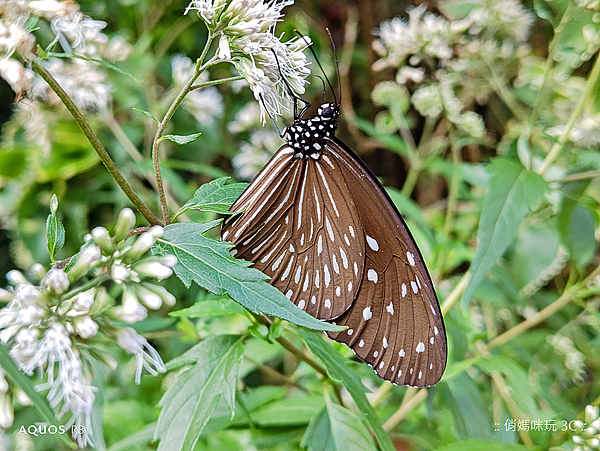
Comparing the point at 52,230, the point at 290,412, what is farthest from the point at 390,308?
the point at 52,230

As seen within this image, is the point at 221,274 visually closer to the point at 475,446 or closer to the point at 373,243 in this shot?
the point at 373,243

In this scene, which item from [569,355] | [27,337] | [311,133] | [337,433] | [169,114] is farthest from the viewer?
[569,355]

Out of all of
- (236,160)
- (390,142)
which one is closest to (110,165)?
(390,142)

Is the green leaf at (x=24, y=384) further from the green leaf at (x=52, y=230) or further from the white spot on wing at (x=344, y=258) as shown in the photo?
the white spot on wing at (x=344, y=258)

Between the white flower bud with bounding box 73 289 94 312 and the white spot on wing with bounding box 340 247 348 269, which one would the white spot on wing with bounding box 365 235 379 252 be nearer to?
the white spot on wing with bounding box 340 247 348 269

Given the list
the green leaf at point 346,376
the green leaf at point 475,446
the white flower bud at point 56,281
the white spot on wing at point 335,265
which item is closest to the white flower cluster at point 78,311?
the white flower bud at point 56,281

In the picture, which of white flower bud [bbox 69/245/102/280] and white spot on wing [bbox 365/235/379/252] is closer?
white flower bud [bbox 69/245/102/280]

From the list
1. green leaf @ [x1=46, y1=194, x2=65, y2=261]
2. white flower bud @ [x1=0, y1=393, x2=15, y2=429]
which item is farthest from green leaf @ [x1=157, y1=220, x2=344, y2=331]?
white flower bud @ [x1=0, y1=393, x2=15, y2=429]
